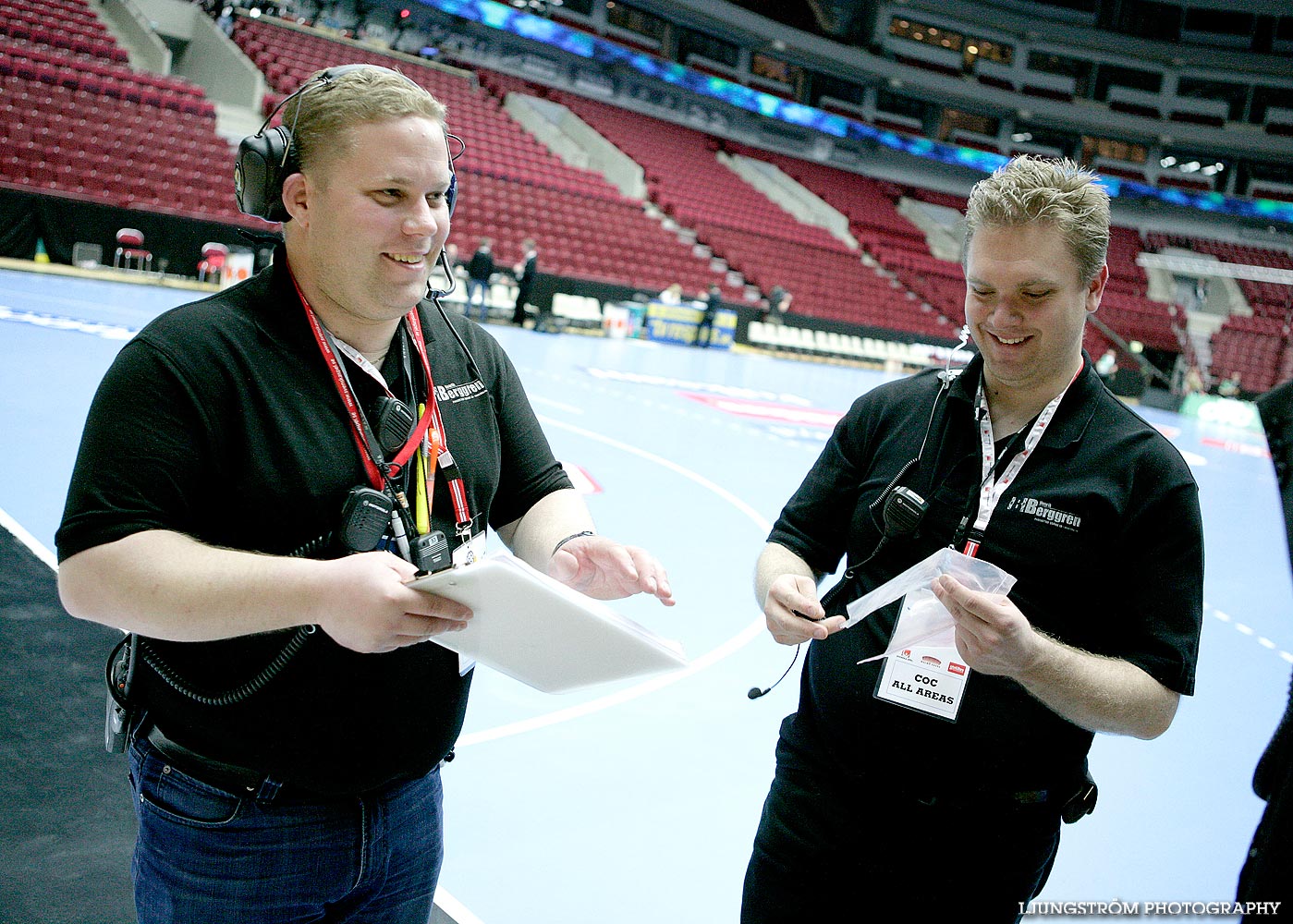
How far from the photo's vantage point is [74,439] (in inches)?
228

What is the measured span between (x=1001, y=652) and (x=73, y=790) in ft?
Answer: 8.02

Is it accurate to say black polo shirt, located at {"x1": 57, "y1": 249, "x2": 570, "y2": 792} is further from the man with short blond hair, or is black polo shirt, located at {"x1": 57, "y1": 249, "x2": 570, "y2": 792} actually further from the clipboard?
the man with short blond hair

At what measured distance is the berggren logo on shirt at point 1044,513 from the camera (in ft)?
5.36

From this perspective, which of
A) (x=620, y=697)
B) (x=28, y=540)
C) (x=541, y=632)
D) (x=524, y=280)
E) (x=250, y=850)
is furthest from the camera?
(x=524, y=280)

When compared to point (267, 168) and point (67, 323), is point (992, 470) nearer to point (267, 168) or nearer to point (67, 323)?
point (267, 168)

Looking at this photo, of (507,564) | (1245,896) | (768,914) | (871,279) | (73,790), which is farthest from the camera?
(871,279)

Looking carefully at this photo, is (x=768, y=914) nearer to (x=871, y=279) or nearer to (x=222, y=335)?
(x=222, y=335)

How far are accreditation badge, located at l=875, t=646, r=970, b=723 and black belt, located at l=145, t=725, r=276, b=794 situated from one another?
1.03 metres

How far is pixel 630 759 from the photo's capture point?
3377 millimetres

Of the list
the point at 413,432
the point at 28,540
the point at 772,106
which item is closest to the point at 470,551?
the point at 413,432

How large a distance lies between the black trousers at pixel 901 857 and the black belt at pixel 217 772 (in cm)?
94

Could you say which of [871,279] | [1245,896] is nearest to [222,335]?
[1245,896]

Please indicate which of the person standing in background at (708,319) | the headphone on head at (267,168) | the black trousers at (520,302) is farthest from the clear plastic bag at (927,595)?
the person standing in background at (708,319)

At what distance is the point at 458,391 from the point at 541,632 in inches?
20.9
